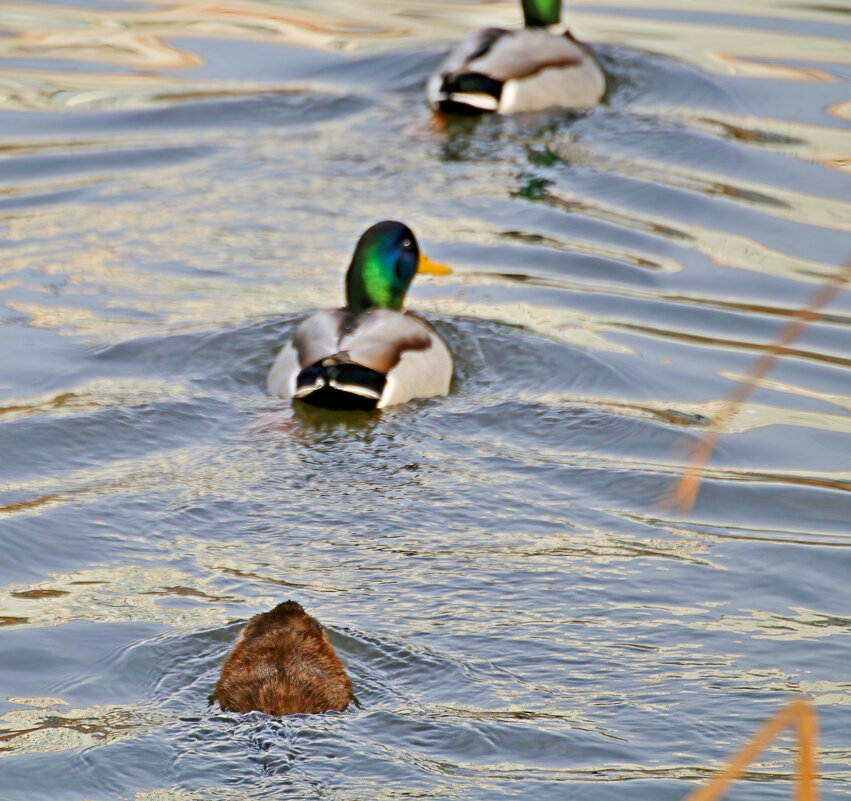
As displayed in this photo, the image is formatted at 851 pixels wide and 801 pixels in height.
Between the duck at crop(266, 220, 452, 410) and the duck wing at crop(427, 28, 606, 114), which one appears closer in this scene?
the duck at crop(266, 220, 452, 410)

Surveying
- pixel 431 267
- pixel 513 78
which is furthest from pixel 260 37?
pixel 431 267

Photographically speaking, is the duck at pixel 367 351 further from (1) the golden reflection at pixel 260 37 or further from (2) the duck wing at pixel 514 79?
(1) the golden reflection at pixel 260 37

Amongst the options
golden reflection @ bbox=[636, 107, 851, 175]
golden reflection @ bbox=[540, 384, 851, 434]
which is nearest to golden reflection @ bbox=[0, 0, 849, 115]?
golden reflection @ bbox=[636, 107, 851, 175]

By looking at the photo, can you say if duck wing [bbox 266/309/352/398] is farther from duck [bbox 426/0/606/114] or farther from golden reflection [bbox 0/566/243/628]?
duck [bbox 426/0/606/114]

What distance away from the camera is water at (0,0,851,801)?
513 cm

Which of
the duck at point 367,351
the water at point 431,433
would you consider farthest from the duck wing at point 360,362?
the water at point 431,433

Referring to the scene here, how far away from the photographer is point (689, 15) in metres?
16.6

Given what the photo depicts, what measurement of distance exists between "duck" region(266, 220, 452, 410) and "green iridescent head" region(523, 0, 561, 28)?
6573 mm

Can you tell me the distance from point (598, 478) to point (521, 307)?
8.79 ft

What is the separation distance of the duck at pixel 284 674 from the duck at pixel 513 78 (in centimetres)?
914

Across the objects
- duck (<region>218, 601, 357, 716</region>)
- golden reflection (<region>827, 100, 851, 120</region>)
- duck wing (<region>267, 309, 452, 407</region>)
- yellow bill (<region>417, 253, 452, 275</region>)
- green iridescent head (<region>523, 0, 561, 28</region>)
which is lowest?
duck (<region>218, 601, 357, 716</region>)

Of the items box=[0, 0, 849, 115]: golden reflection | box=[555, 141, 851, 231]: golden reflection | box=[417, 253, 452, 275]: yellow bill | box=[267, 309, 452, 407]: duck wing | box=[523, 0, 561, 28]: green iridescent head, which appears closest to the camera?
box=[267, 309, 452, 407]: duck wing

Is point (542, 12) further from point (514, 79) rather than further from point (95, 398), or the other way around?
point (95, 398)

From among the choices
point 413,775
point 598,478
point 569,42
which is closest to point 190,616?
point 413,775
